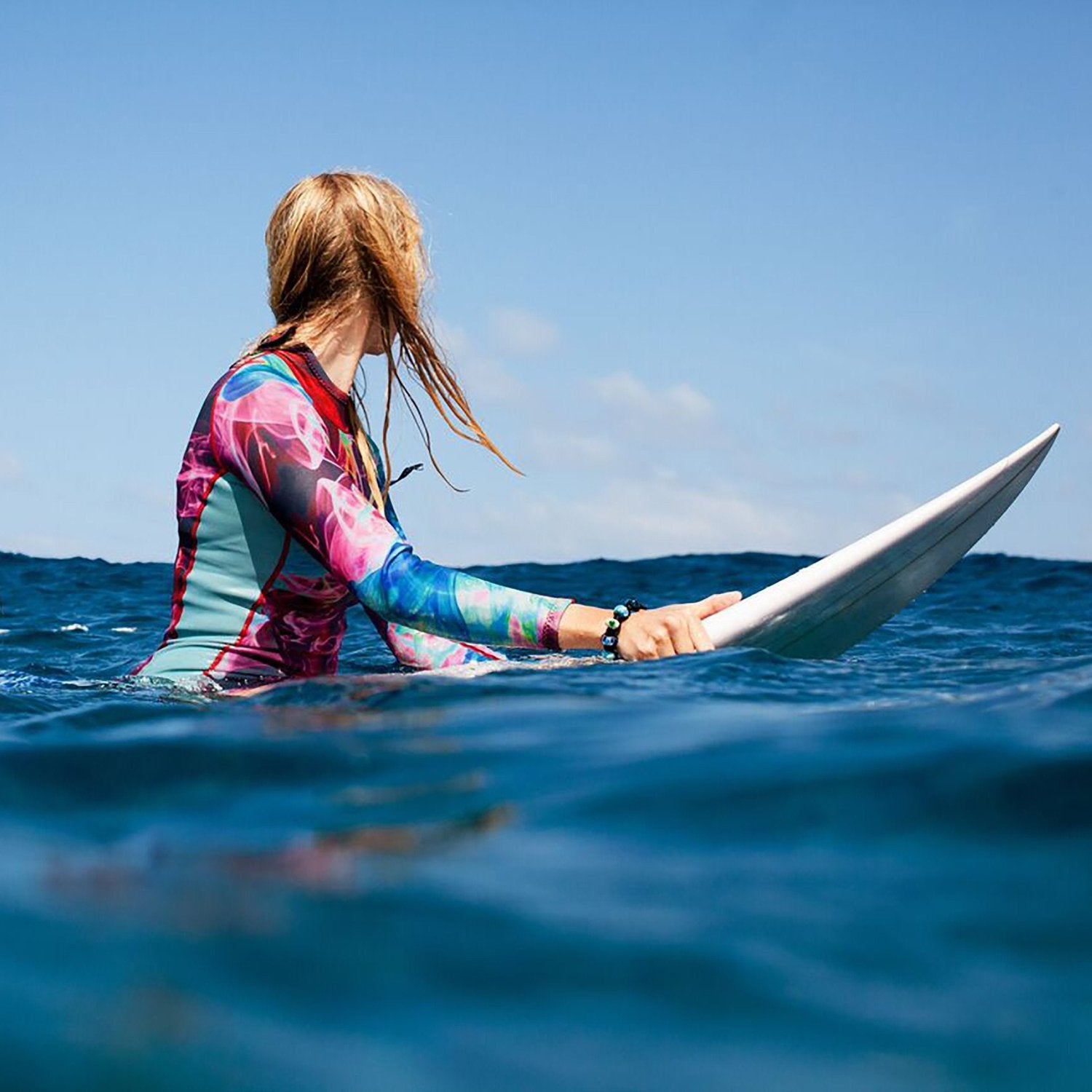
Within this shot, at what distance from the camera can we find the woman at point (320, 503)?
3.06 metres

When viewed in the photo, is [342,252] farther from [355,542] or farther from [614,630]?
[614,630]

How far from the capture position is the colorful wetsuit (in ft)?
10.0

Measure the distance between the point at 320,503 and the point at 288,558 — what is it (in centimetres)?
38

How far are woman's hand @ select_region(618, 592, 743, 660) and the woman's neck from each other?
113 centimetres

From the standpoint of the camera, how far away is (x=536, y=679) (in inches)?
122

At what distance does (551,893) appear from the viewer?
4.92 feet

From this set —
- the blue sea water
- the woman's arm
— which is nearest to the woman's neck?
the woman's arm

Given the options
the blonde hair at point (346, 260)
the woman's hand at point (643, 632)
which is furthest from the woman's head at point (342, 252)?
the woman's hand at point (643, 632)

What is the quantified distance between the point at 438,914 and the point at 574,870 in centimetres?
23

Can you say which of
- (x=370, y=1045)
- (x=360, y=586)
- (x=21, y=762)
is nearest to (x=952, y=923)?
(x=370, y=1045)

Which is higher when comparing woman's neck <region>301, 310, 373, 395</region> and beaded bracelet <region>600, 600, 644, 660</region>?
woman's neck <region>301, 310, 373, 395</region>

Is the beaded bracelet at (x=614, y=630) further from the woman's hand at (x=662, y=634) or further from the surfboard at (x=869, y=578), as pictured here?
the surfboard at (x=869, y=578)

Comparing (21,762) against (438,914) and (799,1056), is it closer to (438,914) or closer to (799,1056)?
(438,914)

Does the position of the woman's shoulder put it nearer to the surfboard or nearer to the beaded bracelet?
the beaded bracelet
